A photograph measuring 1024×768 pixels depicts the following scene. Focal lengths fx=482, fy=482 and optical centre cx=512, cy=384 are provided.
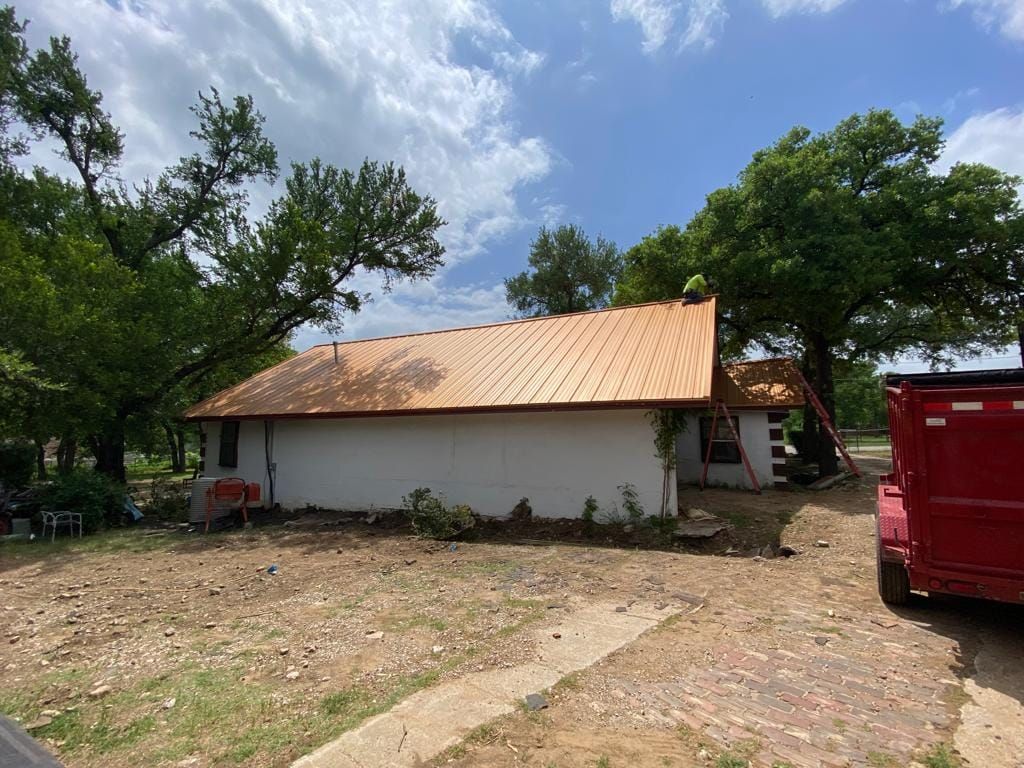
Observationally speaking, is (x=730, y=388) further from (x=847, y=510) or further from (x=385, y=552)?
(x=385, y=552)

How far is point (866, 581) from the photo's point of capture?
6.00m

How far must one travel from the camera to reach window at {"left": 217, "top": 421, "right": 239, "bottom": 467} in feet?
49.3

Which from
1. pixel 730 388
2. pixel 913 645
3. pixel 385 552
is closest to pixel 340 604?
pixel 385 552

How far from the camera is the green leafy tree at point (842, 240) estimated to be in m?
14.0

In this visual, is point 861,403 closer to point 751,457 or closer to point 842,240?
point 842,240

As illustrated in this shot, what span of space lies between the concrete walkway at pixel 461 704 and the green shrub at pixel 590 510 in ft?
15.5

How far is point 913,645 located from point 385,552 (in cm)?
726

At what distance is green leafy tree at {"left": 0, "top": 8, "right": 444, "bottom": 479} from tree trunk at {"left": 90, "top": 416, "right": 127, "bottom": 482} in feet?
0.17

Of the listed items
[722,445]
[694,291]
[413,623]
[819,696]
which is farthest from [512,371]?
[819,696]

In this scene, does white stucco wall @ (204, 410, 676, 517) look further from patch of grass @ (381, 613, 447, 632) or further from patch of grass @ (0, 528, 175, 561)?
patch of grass @ (381, 613, 447, 632)

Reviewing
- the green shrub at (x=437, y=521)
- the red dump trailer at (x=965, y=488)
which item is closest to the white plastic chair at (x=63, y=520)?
the green shrub at (x=437, y=521)

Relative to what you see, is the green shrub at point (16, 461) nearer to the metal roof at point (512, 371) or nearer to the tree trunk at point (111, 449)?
the tree trunk at point (111, 449)

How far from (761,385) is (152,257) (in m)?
22.3

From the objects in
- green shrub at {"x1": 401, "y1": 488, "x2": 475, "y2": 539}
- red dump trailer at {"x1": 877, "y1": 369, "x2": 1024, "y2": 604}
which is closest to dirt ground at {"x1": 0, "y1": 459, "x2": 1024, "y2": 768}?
red dump trailer at {"x1": 877, "y1": 369, "x2": 1024, "y2": 604}
